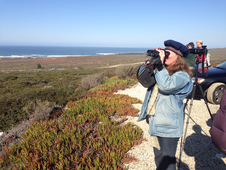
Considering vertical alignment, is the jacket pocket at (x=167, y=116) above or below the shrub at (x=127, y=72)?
above

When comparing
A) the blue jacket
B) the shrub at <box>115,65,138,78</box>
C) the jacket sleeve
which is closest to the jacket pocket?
the blue jacket

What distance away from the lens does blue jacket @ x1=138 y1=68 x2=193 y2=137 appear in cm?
167

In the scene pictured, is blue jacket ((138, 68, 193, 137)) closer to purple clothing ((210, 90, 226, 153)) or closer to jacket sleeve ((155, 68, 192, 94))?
jacket sleeve ((155, 68, 192, 94))

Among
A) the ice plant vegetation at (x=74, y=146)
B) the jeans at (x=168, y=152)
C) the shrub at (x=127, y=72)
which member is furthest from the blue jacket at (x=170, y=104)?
the shrub at (x=127, y=72)

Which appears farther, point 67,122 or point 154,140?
point 67,122

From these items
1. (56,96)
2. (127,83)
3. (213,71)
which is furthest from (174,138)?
(127,83)

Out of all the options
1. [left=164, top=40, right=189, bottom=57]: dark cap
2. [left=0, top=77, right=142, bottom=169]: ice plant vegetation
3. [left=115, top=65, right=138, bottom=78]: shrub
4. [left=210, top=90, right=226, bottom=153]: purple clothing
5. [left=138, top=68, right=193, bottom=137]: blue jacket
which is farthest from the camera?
[left=115, top=65, right=138, bottom=78]: shrub

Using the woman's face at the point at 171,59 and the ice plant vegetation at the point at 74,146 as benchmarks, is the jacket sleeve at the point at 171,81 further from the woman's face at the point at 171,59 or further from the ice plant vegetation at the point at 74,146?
the ice plant vegetation at the point at 74,146

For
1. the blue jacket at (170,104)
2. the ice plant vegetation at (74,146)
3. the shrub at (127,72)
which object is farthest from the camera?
the shrub at (127,72)

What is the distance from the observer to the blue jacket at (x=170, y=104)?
1674mm

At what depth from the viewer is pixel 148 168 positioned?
2824 mm

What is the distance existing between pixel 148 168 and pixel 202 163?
1.08 metres

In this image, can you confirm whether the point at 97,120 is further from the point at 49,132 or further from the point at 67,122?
the point at 49,132

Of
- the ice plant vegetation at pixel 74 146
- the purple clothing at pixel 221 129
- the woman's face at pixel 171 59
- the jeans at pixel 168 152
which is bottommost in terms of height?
the ice plant vegetation at pixel 74 146
